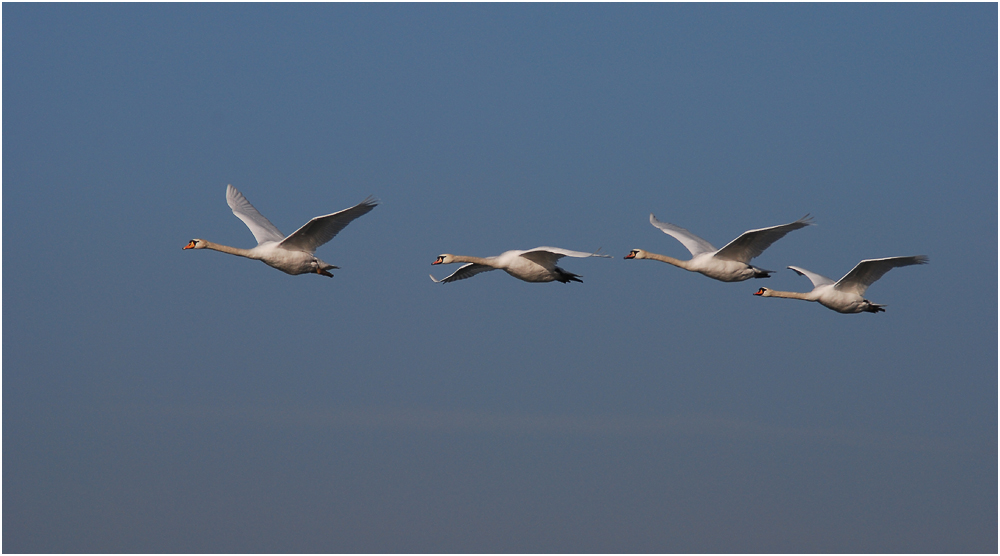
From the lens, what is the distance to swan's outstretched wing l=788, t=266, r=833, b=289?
45.9m

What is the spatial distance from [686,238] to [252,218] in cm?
1432

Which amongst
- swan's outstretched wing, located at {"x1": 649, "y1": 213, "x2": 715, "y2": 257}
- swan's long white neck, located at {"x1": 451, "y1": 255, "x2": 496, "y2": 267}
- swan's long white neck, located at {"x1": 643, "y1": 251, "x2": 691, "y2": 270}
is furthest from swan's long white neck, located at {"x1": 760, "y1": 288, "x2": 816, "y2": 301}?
swan's long white neck, located at {"x1": 451, "y1": 255, "x2": 496, "y2": 267}

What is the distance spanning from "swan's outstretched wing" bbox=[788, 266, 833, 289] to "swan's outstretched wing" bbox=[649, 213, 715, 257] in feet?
9.28

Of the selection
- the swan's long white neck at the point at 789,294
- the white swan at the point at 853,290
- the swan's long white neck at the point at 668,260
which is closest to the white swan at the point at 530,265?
the swan's long white neck at the point at 668,260

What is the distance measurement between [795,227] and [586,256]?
6.95m

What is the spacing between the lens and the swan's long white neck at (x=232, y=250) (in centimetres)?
4359

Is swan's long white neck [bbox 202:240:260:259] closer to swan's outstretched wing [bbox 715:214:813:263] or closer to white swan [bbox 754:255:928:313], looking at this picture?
swan's outstretched wing [bbox 715:214:813:263]

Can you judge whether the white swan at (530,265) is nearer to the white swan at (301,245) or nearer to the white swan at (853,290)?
the white swan at (301,245)

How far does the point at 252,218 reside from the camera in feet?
155

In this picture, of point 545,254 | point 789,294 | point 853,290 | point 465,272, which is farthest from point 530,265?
point 853,290

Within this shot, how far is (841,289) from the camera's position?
45.1 meters

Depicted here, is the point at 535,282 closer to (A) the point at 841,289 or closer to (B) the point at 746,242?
(B) the point at 746,242

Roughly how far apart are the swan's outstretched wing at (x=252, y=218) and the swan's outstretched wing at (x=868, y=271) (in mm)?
17616

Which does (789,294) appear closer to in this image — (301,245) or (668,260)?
(668,260)
